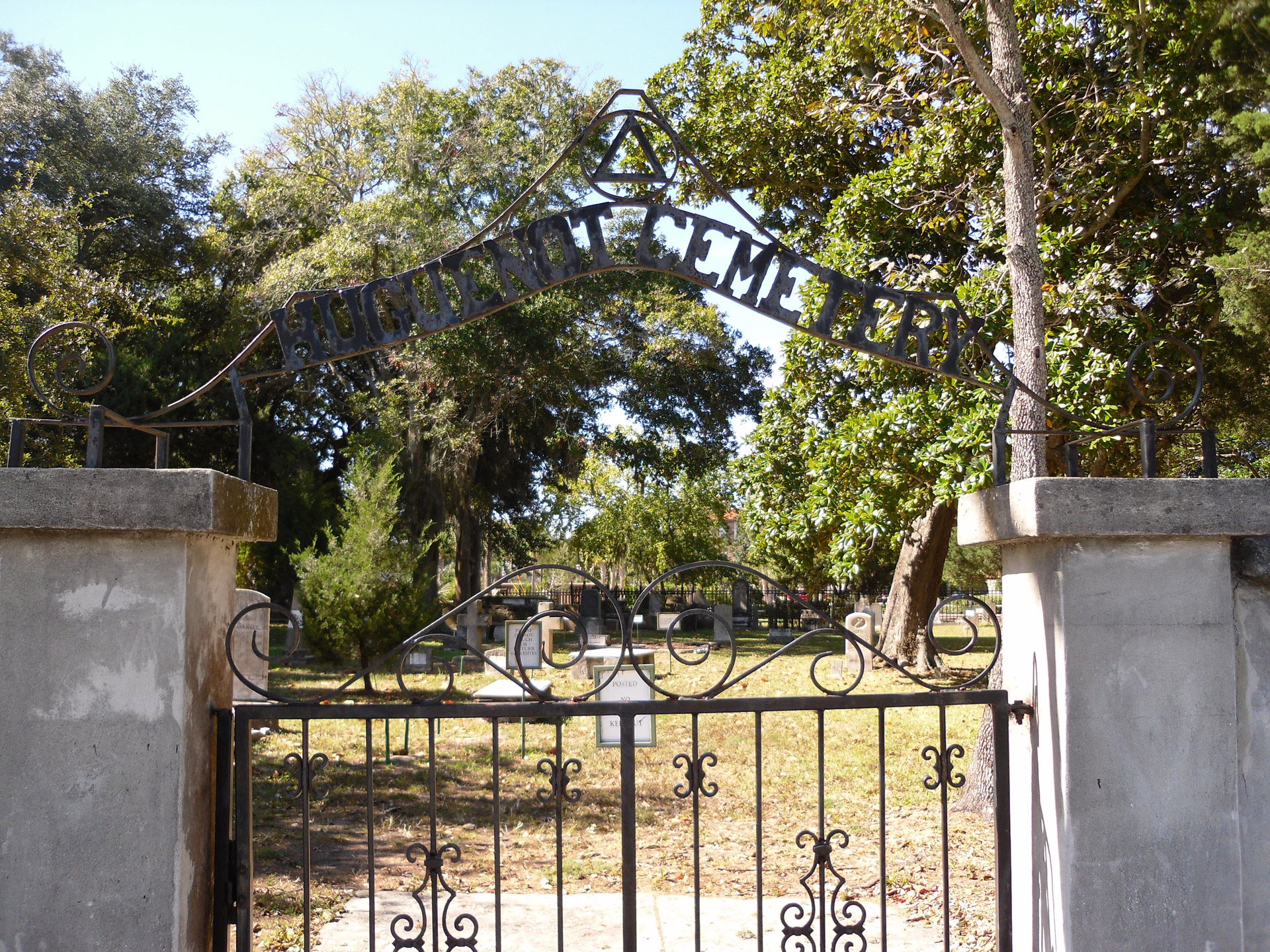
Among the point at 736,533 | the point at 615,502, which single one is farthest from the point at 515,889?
the point at 736,533

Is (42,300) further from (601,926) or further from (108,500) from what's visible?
(108,500)

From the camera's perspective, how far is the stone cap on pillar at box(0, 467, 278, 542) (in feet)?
8.66

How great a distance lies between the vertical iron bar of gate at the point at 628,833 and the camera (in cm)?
320

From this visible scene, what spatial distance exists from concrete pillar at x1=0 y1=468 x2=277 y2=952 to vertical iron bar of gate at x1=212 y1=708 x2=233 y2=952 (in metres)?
0.15

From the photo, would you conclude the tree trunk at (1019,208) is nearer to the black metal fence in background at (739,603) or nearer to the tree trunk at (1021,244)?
the tree trunk at (1021,244)

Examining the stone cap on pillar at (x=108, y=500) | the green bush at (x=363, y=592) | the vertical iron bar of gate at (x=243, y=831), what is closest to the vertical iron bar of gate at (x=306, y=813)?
the vertical iron bar of gate at (x=243, y=831)

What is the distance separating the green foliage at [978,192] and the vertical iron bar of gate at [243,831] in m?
6.13

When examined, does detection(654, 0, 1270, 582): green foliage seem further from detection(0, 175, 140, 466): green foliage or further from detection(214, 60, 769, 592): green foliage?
detection(214, 60, 769, 592): green foliage

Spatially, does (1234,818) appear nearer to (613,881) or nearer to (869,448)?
(613,881)

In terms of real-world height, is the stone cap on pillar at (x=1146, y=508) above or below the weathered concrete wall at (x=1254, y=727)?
above

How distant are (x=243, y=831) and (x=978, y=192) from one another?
335 inches

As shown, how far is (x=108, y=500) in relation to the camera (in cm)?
264

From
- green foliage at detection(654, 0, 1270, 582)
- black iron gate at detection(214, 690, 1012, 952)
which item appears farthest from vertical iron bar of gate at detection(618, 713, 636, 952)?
green foliage at detection(654, 0, 1270, 582)

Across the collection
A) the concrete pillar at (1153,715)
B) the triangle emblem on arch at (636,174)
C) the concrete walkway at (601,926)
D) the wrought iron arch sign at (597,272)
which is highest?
the triangle emblem on arch at (636,174)
